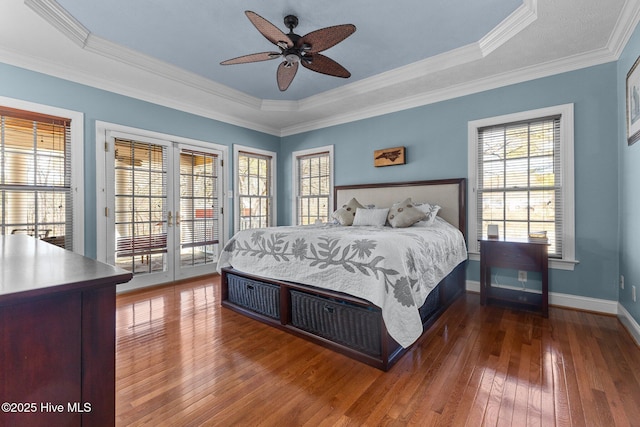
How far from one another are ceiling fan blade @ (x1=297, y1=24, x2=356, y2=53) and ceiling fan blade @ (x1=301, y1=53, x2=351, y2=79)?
109 millimetres

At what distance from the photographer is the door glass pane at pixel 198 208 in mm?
4398

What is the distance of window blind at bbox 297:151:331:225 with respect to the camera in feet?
17.3

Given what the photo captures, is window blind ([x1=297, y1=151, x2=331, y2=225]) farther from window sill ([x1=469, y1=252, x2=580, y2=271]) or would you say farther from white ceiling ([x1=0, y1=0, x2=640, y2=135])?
window sill ([x1=469, y1=252, x2=580, y2=271])

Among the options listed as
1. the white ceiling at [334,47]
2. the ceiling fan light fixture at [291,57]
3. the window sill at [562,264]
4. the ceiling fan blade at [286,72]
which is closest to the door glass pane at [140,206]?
the white ceiling at [334,47]

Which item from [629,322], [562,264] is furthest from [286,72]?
[629,322]

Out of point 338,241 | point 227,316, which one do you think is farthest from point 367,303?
point 227,316

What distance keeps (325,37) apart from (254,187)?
11.3 feet

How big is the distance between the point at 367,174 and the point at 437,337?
9.22 feet

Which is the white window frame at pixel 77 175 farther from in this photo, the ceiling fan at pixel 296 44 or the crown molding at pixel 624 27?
the crown molding at pixel 624 27

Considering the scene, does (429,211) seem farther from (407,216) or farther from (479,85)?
(479,85)

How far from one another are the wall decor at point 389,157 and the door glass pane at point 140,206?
10.3ft

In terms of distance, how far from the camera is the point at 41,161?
126 inches

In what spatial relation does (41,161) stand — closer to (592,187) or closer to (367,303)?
(367,303)

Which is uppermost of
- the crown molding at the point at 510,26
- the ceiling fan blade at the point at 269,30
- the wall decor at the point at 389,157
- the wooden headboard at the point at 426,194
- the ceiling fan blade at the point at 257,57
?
the crown molding at the point at 510,26
